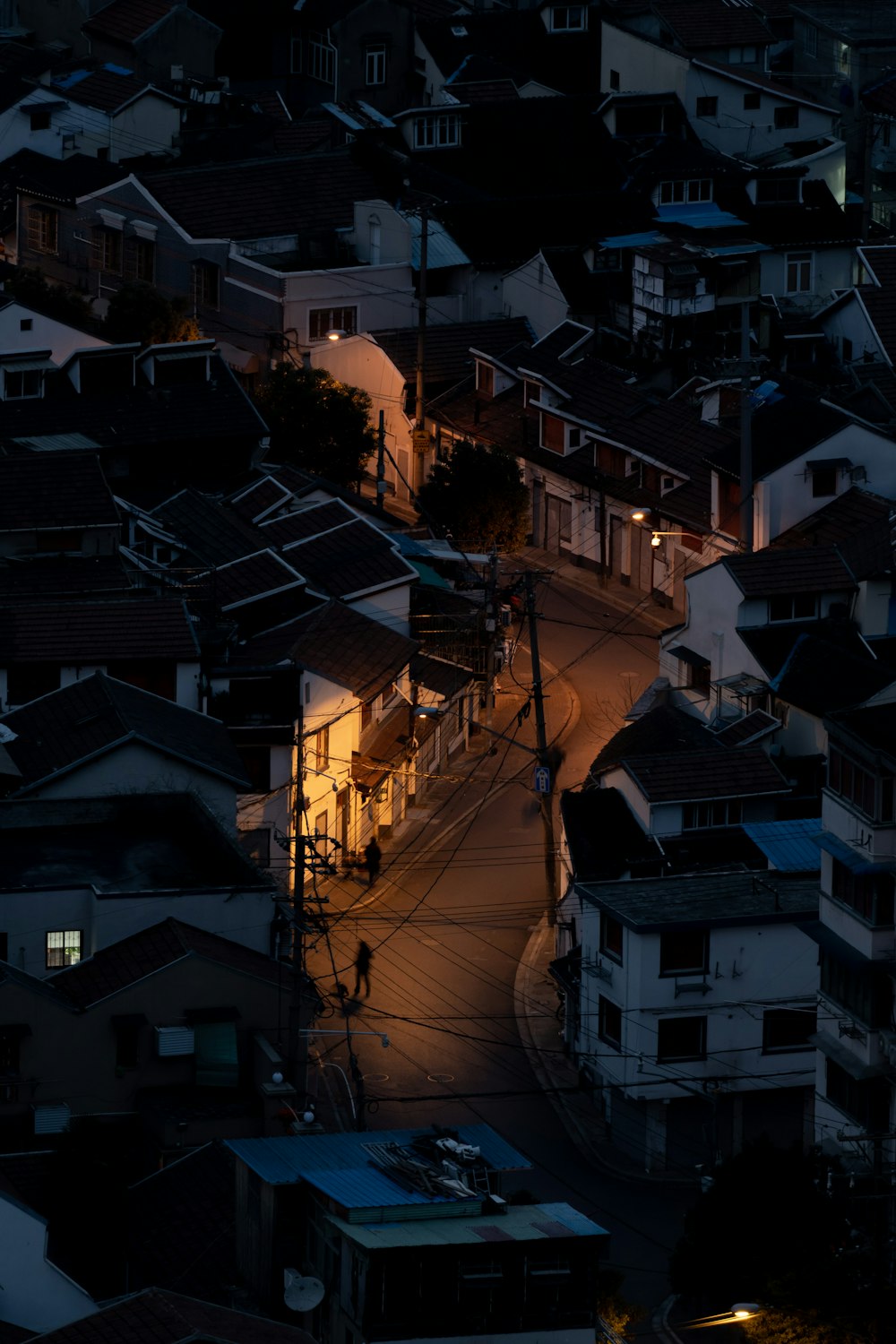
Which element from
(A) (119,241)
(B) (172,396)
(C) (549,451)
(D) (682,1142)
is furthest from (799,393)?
(D) (682,1142)

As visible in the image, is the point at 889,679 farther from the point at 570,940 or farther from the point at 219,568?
the point at 219,568

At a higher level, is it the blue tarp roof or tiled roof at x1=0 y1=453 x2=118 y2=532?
the blue tarp roof

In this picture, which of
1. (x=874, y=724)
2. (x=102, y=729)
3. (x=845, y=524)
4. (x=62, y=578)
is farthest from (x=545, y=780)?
(x=874, y=724)

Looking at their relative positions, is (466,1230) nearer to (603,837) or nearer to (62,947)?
(62,947)

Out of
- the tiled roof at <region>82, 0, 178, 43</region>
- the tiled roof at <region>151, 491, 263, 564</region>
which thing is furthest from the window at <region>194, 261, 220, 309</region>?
the tiled roof at <region>82, 0, 178, 43</region>

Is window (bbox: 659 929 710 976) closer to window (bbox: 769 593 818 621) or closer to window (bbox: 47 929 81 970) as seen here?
window (bbox: 47 929 81 970)
